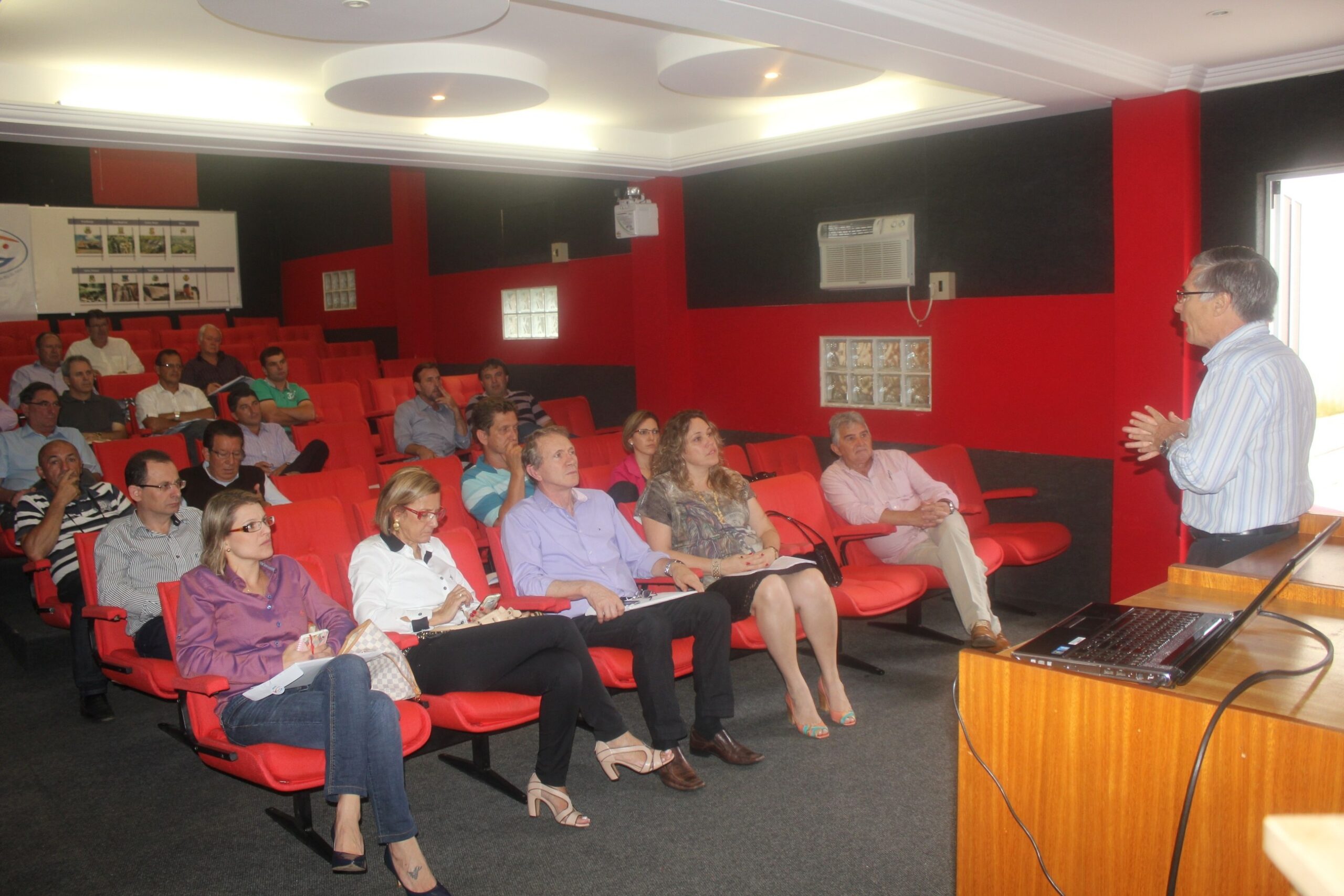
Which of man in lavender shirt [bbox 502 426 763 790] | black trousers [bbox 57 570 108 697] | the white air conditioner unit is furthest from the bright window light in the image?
the white air conditioner unit

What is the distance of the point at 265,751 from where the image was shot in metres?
2.81

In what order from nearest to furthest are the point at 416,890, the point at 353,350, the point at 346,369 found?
1. the point at 416,890
2. the point at 346,369
3. the point at 353,350

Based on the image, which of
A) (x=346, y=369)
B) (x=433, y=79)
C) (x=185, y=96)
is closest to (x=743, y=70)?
(x=433, y=79)

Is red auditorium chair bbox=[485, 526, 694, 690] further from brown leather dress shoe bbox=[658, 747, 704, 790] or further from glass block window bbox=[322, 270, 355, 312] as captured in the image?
glass block window bbox=[322, 270, 355, 312]

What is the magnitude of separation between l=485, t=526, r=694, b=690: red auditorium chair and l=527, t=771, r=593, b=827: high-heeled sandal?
41cm

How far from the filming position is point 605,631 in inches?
140

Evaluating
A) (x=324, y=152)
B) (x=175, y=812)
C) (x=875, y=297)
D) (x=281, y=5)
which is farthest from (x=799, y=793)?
(x=324, y=152)

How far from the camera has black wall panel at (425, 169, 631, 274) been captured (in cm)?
852

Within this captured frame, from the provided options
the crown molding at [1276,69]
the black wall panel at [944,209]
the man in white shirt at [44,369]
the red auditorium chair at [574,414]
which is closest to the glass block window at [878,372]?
the black wall panel at [944,209]

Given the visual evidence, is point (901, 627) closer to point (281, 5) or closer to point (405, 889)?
point (405, 889)

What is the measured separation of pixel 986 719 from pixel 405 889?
1843 mm

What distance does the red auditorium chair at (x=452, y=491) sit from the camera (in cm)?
477

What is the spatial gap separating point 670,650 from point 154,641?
1760 millimetres

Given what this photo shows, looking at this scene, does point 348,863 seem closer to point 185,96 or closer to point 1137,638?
point 1137,638
